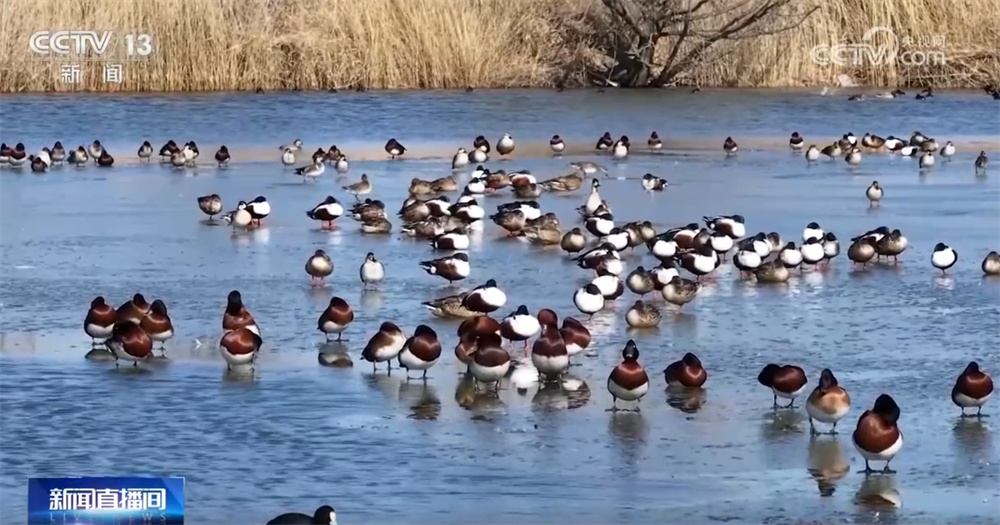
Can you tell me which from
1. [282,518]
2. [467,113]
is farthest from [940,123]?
[282,518]

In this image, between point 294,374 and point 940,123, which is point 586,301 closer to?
point 294,374

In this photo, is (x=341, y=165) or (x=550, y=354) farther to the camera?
(x=341, y=165)

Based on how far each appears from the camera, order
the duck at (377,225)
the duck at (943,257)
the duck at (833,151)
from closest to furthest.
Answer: the duck at (943,257)
the duck at (377,225)
the duck at (833,151)

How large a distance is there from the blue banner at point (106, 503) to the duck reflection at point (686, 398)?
3.63 meters

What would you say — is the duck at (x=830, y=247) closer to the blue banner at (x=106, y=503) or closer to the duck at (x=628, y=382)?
the duck at (x=628, y=382)

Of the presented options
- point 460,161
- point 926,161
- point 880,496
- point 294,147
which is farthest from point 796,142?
point 880,496

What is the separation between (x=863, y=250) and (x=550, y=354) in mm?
4556

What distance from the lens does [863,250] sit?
1279cm

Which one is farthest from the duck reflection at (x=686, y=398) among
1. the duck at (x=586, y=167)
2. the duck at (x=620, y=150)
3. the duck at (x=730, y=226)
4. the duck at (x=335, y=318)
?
the duck at (x=620, y=150)

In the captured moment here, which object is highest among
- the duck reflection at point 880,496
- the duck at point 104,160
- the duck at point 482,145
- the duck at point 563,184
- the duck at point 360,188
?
the duck at point 482,145

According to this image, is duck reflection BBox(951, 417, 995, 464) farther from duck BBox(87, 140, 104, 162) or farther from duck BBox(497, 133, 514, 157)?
duck BBox(87, 140, 104, 162)

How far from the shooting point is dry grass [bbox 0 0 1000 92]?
28391 mm

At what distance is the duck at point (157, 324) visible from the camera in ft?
31.9

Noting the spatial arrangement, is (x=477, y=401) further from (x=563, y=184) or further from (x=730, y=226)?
(x=563, y=184)
